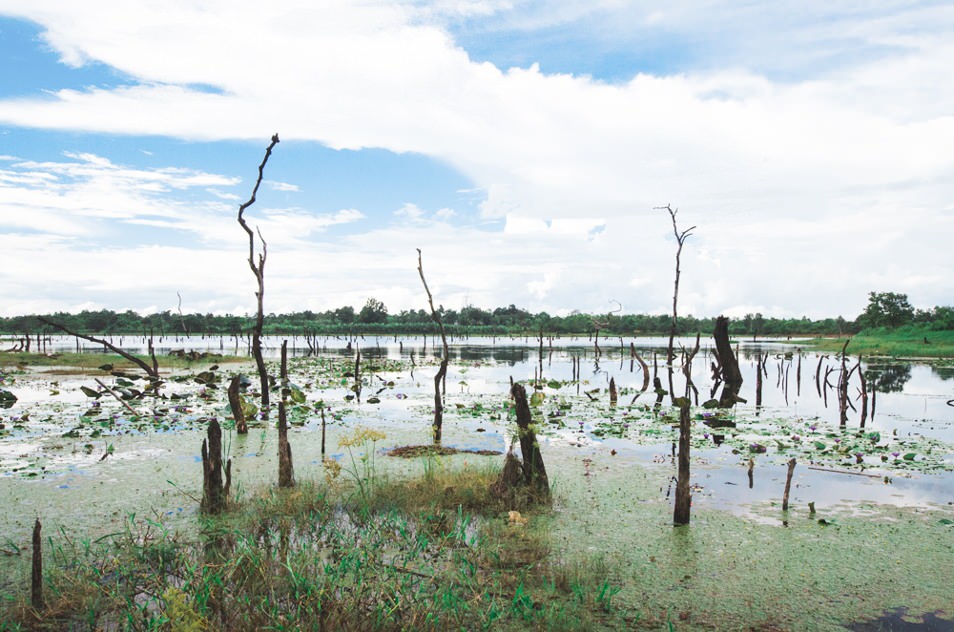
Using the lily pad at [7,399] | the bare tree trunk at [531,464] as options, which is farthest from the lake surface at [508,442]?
the bare tree trunk at [531,464]

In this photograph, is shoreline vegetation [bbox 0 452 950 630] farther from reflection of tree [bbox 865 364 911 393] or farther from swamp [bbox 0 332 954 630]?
reflection of tree [bbox 865 364 911 393]

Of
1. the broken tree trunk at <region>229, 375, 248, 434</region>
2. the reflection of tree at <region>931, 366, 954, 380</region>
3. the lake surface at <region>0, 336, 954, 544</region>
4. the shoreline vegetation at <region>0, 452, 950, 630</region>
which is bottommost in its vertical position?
the lake surface at <region>0, 336, 954, 544</region>

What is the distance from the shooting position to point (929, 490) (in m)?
8.34

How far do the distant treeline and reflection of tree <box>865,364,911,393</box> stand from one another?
49552mm

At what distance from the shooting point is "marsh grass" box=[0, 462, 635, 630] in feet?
13.8

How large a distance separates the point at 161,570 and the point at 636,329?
98.7 m

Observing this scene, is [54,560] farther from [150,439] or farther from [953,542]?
[953,542]

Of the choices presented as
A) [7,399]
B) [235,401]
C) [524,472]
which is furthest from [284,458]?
[7,399]

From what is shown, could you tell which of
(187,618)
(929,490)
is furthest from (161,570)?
(929,490)

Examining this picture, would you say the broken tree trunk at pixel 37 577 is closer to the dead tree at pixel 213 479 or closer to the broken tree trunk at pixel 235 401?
the dead tree at pixel 213 479

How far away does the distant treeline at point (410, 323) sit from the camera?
9225cm

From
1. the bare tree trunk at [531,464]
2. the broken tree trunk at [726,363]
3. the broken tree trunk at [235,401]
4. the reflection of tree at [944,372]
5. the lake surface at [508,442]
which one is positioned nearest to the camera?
the bare tree trunk at [531,464]

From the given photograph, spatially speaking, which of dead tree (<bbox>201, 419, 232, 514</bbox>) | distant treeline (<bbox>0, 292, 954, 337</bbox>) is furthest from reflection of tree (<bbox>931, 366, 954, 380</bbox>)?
distant treeline (<bbox>0, 292, 954, 337</bbox>)

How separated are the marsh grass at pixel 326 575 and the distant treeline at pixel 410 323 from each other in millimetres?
79652
